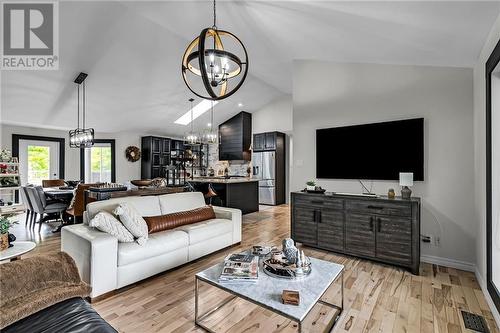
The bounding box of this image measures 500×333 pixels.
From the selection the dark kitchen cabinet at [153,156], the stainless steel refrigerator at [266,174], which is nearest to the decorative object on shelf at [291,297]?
the stainless steel refrigerator at [266,174]

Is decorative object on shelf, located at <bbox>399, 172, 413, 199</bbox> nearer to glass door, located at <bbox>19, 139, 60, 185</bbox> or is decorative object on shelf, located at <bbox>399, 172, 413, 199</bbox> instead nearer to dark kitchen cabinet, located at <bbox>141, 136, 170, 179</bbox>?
dark kitchen cabinet, located at <bbox>141, 136, 170, 179</bbox>

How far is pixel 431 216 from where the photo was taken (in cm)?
312

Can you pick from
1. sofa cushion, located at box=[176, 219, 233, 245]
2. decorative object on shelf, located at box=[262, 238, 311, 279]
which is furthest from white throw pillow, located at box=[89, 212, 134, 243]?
decorative object on shelf, located at box=[262, 238, 311, 279]

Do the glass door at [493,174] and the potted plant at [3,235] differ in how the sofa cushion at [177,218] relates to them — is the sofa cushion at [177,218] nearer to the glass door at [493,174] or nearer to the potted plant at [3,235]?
the potted plant at [3,235]

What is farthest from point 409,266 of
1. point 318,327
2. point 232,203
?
point 232,203

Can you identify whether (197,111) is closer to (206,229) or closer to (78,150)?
(78,150)

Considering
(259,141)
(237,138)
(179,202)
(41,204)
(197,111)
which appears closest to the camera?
(179,202)

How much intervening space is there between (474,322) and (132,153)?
8404 millimetres

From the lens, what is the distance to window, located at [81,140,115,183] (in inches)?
303

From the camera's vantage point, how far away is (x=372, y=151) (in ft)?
11.6

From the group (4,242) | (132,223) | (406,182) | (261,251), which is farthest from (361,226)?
(4,242)

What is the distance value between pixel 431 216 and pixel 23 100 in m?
7.57

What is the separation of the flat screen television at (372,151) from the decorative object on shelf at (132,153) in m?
6.31

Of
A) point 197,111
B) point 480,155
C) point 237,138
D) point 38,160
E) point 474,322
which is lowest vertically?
point 474,322
